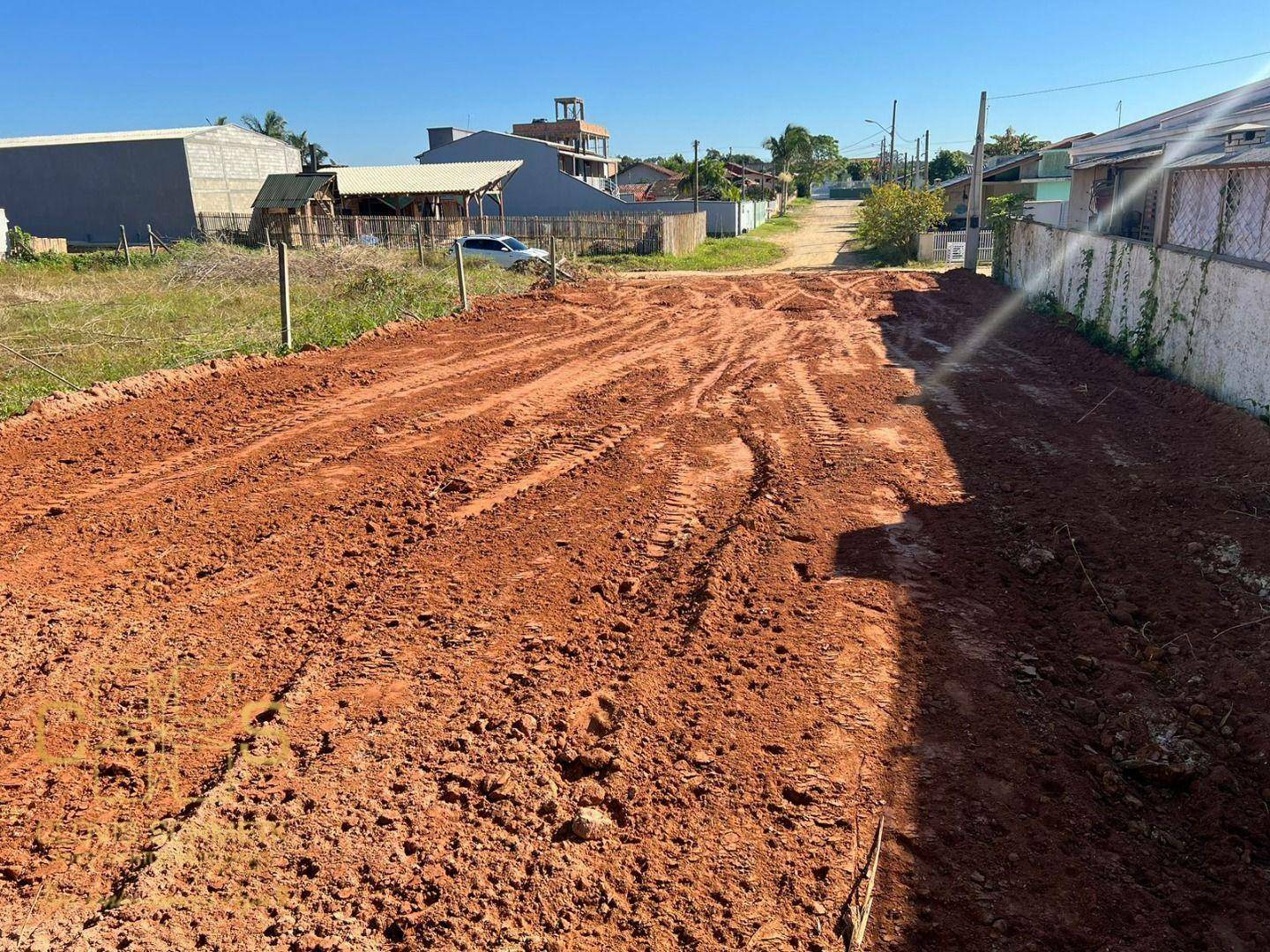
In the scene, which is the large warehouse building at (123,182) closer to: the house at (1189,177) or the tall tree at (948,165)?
the house at (1189,177)

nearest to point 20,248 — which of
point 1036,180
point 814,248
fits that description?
point 814,248

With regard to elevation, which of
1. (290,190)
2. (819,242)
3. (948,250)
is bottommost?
(948,250)

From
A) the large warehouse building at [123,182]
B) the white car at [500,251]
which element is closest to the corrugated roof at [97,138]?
the large warehouse building at [123,182]

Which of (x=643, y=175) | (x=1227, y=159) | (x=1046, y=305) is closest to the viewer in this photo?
(x=1227, y=159)

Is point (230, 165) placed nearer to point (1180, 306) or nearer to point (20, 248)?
point (20, 248)

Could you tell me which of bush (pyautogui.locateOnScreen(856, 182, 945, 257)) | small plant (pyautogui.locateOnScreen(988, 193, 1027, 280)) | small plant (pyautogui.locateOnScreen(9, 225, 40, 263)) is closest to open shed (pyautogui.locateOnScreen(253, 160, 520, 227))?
small plant (pyautogui.locateOnScreen(9, 225, 40, 263))

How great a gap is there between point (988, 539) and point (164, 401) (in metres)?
8.96

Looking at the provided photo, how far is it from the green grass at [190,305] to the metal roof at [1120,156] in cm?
1412

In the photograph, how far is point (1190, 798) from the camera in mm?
3785

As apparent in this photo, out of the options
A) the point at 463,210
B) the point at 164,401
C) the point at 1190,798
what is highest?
the point at 463,210

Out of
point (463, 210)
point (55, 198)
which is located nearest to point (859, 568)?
point (463, 210)

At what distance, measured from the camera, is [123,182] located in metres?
40.3

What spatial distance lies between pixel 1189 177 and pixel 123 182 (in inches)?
1684

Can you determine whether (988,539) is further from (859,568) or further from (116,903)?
(116,903)
